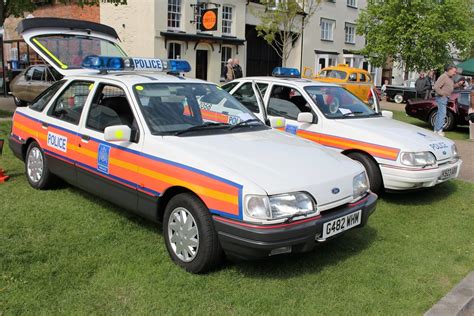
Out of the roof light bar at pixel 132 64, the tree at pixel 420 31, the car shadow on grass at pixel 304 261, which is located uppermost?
the tree at pixel 420 31

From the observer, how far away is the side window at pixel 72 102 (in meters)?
5.29

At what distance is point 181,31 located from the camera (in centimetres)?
2234

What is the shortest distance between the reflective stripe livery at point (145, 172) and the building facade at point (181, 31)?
16517 millimetres

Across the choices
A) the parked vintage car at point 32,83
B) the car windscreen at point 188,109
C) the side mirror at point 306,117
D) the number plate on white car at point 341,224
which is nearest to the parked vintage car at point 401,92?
the parked vintage car at point 32,83

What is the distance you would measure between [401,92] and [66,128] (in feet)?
83.6

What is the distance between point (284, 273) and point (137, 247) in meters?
1.41

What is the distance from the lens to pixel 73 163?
17.0ft

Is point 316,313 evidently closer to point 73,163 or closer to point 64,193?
point 73,163

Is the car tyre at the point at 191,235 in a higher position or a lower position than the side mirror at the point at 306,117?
lower

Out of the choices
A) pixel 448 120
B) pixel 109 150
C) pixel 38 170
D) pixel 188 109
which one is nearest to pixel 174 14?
pixel 448 120

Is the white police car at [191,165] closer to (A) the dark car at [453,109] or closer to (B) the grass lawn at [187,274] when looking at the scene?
(B) the grass lawn at [187,274]

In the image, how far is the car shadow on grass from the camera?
13.5 ft

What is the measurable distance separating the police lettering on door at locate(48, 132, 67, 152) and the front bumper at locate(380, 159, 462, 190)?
393 centimetres

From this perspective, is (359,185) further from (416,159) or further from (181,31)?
(181,31)
